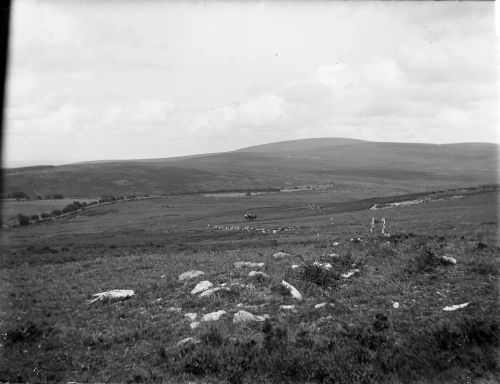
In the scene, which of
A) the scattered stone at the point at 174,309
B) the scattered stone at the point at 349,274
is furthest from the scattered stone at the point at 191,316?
the scattered stone at the point at 349,274

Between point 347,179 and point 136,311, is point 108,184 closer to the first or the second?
point 347,179

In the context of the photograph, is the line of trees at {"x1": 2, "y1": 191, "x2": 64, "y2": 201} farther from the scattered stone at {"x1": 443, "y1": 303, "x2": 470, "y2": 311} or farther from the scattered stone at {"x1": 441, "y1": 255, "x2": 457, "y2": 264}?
the scattered stone at {"x1": 443, "y1": 303, "x2": 470, "y2": 311}

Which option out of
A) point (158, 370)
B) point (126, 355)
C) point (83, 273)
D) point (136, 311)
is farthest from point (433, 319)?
point (83, 273)

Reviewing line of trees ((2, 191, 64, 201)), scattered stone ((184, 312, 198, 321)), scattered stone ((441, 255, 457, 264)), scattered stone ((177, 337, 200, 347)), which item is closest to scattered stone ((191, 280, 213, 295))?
scattered stone ((184, 312, 198, 321))

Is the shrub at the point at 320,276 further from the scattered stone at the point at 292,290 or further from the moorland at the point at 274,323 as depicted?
the scattered stone at the point at 292,290

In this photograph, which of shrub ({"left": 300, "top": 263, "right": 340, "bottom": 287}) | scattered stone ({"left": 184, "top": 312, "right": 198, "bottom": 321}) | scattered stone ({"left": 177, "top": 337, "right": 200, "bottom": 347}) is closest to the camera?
scattered stone ({"left": 177, "top": 337, "right": 200, "bottom": 347})

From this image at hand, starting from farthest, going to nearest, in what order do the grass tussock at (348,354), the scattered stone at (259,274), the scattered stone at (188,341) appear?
the scattered stone at (259,274) → the scattered stone at (188,341) → the grass tussock at (348,354)
